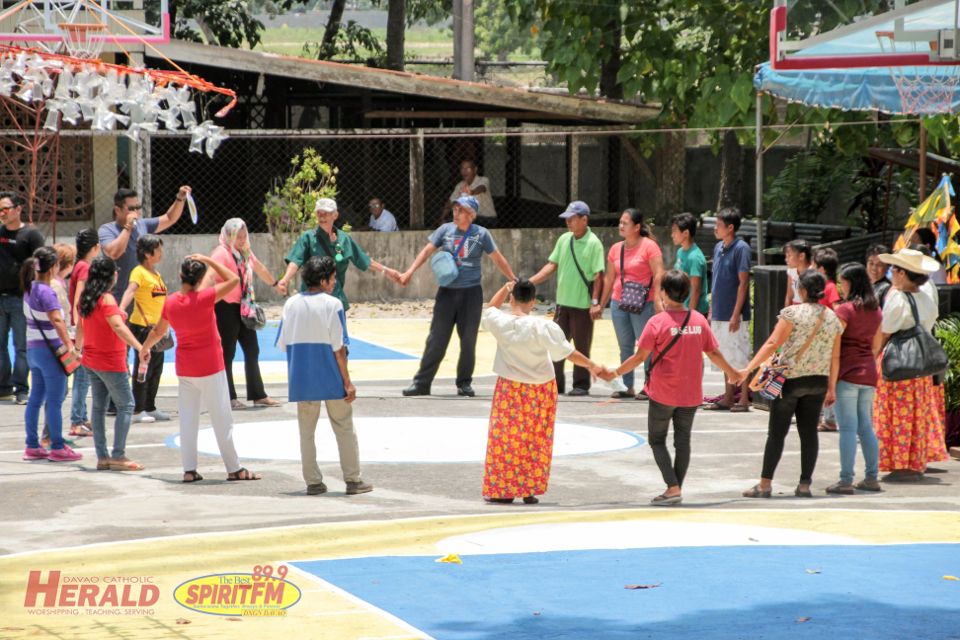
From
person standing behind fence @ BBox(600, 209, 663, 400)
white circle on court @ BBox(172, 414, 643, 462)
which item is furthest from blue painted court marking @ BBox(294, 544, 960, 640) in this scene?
person standing behind fence @ BBox(600, 209, 663, 400)

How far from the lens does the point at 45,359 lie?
10.9m

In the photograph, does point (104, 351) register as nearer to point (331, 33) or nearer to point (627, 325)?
point (627, 325)

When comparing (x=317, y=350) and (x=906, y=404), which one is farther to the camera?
(x=906, y=404)

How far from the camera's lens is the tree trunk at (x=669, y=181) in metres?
24.8

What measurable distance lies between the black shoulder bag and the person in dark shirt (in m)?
7.68

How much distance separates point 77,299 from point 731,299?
5.84m

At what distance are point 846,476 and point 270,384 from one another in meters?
7.08

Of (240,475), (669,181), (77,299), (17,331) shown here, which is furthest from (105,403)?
(669,181)

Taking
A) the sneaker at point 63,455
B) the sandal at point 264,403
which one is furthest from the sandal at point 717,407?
the sneaker at point 63,455

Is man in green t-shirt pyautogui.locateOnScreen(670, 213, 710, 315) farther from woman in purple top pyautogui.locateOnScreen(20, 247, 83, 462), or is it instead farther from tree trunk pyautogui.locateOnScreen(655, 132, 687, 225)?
tree trunk pyautogui.locateOnScreen(655, 132, 687, 225)

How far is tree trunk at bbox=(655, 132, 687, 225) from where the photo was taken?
2477 cm

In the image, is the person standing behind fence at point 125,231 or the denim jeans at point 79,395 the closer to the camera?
the denim jeans at point 79,395

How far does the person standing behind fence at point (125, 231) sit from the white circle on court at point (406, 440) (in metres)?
1.69

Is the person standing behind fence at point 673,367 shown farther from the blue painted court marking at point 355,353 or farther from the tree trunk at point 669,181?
the tree trunk at point 669,181
